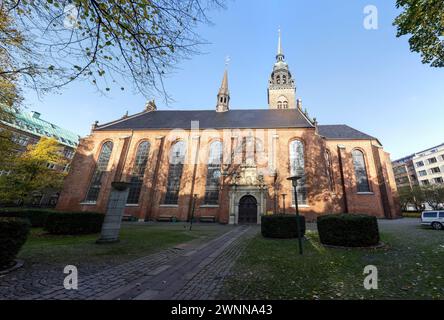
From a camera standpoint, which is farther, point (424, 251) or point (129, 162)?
point (129, 162)

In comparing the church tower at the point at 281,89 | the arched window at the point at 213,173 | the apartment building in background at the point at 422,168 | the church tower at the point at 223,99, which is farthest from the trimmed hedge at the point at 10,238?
the apartment building in background at the point at 422,168

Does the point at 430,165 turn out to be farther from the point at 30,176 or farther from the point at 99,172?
the point at 30,176

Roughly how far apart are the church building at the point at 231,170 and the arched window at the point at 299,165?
104 millimetres

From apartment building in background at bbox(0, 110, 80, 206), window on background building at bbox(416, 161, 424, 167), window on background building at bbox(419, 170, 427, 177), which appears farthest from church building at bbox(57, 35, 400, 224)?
window on background building at bbox(416, 161, 424, 167)

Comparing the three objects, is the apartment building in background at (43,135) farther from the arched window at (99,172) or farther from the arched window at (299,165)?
the arched window at (299,165)

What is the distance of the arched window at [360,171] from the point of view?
22.7m

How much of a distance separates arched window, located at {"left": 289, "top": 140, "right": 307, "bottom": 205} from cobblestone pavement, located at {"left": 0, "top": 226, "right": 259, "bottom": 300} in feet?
53.0

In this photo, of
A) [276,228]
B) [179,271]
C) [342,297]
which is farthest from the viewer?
[276,228]

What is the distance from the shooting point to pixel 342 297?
10.9 ft

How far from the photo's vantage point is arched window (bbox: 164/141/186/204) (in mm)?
21438

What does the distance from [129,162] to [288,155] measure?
1930 cm

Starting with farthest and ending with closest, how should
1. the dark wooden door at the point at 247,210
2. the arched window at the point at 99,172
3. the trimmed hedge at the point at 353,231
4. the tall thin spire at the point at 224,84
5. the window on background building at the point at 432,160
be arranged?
1. the window on background building at the point at 432,160
2. the tall thin spire at the point at 224,84
3. the arched window at the point at 99,172
4. the dark wooden door at the point at 247,210
5. the trimmed hedge at the point at 353,231
